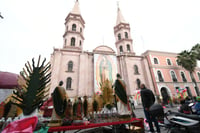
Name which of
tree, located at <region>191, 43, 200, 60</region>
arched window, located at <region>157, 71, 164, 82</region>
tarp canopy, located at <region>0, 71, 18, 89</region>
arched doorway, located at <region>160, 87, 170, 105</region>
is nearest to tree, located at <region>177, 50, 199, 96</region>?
tree, located at <region>191, 43, 200, 60</region>

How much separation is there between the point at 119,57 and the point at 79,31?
10.4 meters

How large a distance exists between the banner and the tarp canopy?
35.3 ft

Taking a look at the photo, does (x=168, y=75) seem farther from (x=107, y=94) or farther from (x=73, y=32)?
(x=73, y=32)

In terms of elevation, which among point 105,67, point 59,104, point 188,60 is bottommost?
point 59,104

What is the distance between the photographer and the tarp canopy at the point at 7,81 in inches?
169

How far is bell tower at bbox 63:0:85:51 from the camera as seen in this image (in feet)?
56.4

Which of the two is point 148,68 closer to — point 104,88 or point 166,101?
point 166,101

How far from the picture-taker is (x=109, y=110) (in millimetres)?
4461

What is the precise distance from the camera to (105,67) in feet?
51.9

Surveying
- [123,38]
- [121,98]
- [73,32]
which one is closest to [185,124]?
[121,98]

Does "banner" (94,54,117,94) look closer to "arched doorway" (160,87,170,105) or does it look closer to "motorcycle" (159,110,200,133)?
"arched doorway" (160,87,170,105)

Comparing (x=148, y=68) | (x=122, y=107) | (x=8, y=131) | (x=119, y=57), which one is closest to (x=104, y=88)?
(x=122, y=107)

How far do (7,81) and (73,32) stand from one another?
15531 mm

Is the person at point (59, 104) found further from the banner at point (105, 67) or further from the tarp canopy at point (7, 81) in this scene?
the banner at point (105, 67)
